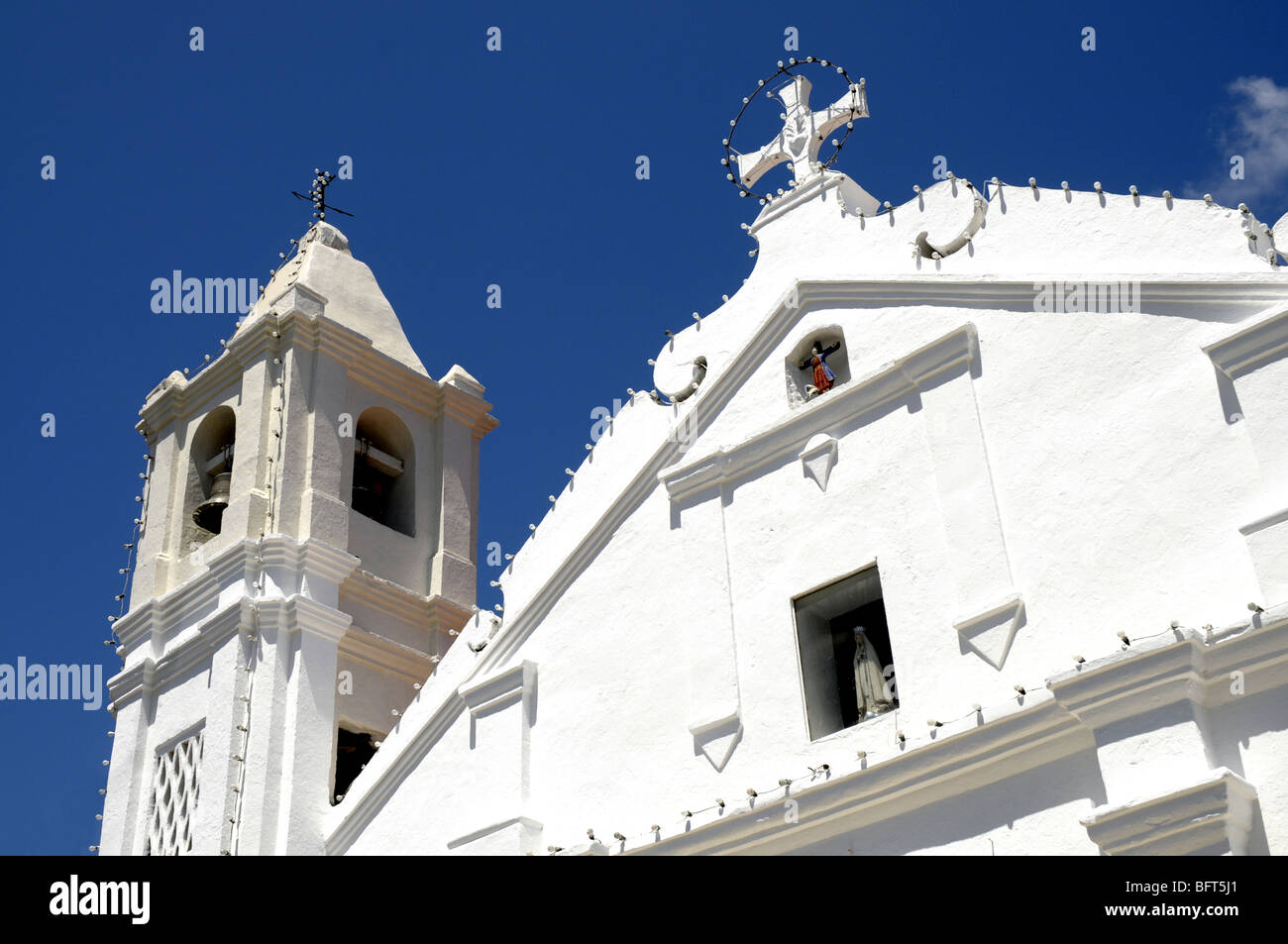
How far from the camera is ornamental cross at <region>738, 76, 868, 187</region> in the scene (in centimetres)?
1248

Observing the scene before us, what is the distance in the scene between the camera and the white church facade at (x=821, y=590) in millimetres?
8820

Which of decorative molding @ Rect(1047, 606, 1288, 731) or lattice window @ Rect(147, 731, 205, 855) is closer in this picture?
decorative molding @ Rect(1047, 606, 1288, 731)

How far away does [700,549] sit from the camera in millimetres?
11391

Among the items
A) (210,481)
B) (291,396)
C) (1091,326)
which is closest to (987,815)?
(1091,326)

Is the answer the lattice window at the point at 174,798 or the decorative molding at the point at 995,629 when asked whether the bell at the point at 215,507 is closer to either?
the lattice window at the point at 174,798

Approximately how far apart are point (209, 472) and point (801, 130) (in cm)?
665

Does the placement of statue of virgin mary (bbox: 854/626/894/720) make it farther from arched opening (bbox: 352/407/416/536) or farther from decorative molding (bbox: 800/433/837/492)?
arched opening (bbox: 352/407/416/536)

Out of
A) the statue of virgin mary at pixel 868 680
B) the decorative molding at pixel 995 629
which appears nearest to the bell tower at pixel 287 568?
the statue of virgin mary at pixel 868 680

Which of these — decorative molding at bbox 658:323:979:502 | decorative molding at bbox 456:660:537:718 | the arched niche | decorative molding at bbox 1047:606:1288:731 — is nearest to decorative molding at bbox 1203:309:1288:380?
decorative molding at bbox 1047:606:1288:731

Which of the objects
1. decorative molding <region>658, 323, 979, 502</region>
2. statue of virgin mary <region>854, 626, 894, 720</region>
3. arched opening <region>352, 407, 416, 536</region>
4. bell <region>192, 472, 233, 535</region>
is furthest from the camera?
arched opening <region>352, 407, 416, 536</region>

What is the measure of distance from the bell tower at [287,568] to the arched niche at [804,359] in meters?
4.43

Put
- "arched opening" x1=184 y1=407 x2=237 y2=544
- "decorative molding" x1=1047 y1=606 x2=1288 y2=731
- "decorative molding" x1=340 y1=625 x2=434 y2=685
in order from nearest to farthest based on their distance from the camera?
"decorative molding" x1=1047 y1=606 x2=1288 y2=731
"decorative molding" x1=340 y1=625 x2=434 y2=685
"arched opening" x1=184 y1=407 x2=237 y2=544

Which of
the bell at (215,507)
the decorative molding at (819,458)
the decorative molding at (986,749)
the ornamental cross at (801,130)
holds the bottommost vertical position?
the decorative molding at (986,749)

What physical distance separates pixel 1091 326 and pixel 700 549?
10.0 ft
